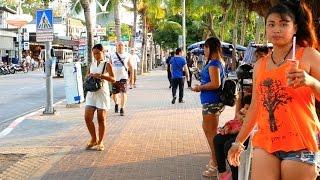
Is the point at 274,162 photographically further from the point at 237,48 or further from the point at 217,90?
the point at 237,48

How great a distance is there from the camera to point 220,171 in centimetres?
623

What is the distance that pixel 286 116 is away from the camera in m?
3.54

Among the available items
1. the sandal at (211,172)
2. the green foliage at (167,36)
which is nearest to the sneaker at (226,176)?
the sandal at (211,172)

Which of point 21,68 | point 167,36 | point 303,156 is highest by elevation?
point 167,36

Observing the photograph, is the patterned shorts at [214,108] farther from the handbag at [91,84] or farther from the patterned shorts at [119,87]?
the patterned shorts at [119,87]

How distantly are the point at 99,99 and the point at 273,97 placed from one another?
Result: 5.73m

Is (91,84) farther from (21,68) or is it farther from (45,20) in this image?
(21,68)

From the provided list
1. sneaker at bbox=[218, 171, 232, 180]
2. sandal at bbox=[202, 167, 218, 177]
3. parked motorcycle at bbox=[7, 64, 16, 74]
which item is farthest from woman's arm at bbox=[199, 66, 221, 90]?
parked motorcycle at bbox=[7, 64, 16, 74]

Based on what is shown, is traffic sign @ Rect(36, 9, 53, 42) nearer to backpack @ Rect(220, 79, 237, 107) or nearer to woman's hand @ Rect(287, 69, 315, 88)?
backpack @ Rect(220, 79, 237, 107)

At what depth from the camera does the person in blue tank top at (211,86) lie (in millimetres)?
6877

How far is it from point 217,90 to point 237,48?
2744 centimetres

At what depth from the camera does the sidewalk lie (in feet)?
25.0

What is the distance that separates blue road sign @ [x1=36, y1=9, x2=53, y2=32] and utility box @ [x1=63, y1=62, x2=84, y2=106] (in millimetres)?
1884

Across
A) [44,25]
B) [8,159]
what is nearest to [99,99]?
[8,159]
